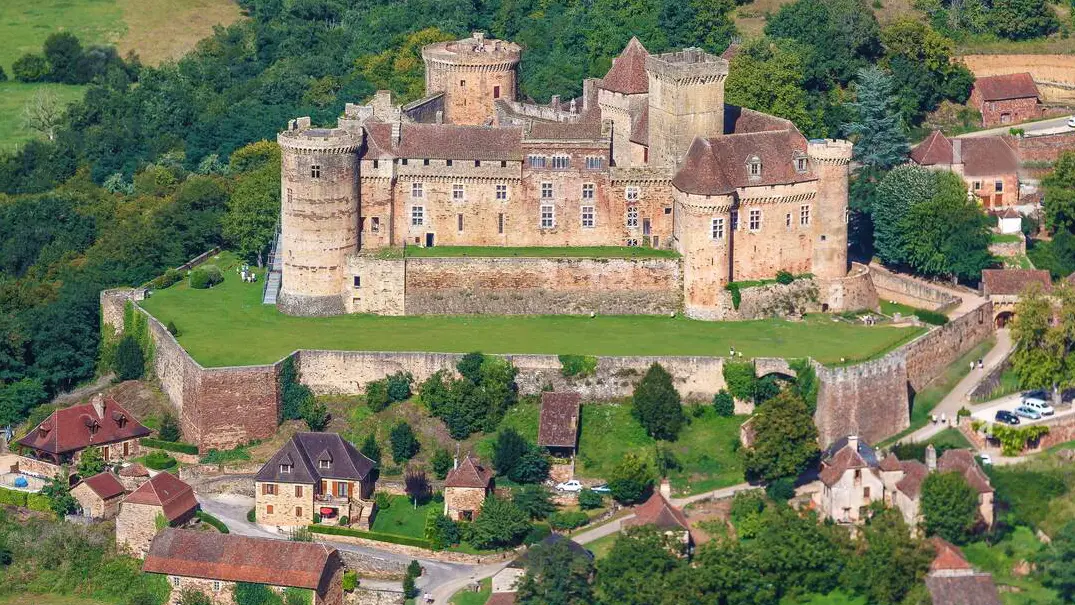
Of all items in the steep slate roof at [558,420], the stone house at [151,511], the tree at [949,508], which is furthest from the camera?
the steep slate roof at [558,420]

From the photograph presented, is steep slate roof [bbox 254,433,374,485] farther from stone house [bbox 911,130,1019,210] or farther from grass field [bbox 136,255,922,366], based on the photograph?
stone house [bbox 911,130,1019,210]

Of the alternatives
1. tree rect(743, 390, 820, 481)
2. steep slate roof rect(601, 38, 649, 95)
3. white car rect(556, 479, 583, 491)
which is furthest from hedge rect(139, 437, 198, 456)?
steep slate roof rect(601, 38, 649, 95)

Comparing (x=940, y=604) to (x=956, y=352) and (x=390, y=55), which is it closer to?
(x=956, y=352)

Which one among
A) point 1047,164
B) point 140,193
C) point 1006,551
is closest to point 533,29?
point 140,193

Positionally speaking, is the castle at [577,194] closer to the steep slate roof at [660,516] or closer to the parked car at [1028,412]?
the parked car at [1028,412]

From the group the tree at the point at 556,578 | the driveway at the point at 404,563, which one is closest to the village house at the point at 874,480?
the tree at the point at 556,578
